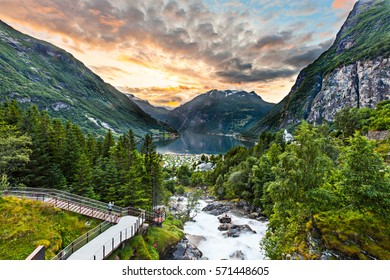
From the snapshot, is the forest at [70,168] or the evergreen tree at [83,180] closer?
the forest at [70,168]

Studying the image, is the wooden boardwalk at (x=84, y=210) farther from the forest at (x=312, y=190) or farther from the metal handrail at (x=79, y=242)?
the forest at (x=312, y=190)

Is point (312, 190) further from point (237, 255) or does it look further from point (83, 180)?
point (83, 180)

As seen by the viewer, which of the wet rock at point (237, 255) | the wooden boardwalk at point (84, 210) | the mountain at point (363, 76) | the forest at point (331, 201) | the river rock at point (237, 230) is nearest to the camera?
the forest at point (331, 201)

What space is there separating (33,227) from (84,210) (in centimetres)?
402

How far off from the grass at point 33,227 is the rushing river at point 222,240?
15.0m

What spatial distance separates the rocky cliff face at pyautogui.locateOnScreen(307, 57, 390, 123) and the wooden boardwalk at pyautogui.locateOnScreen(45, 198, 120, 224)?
147m

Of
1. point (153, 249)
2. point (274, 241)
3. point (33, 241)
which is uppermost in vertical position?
point (33, 241)

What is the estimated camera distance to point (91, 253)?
12422mm

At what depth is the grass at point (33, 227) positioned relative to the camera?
12.0 m

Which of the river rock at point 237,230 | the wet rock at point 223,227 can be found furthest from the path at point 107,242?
the wet rock at point 223,227

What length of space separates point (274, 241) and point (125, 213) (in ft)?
39.3

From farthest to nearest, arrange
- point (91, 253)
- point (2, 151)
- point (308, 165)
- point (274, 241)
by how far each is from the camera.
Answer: point (2, 151) < point (274, 241) < point (308, 165) < point (91, 253)
